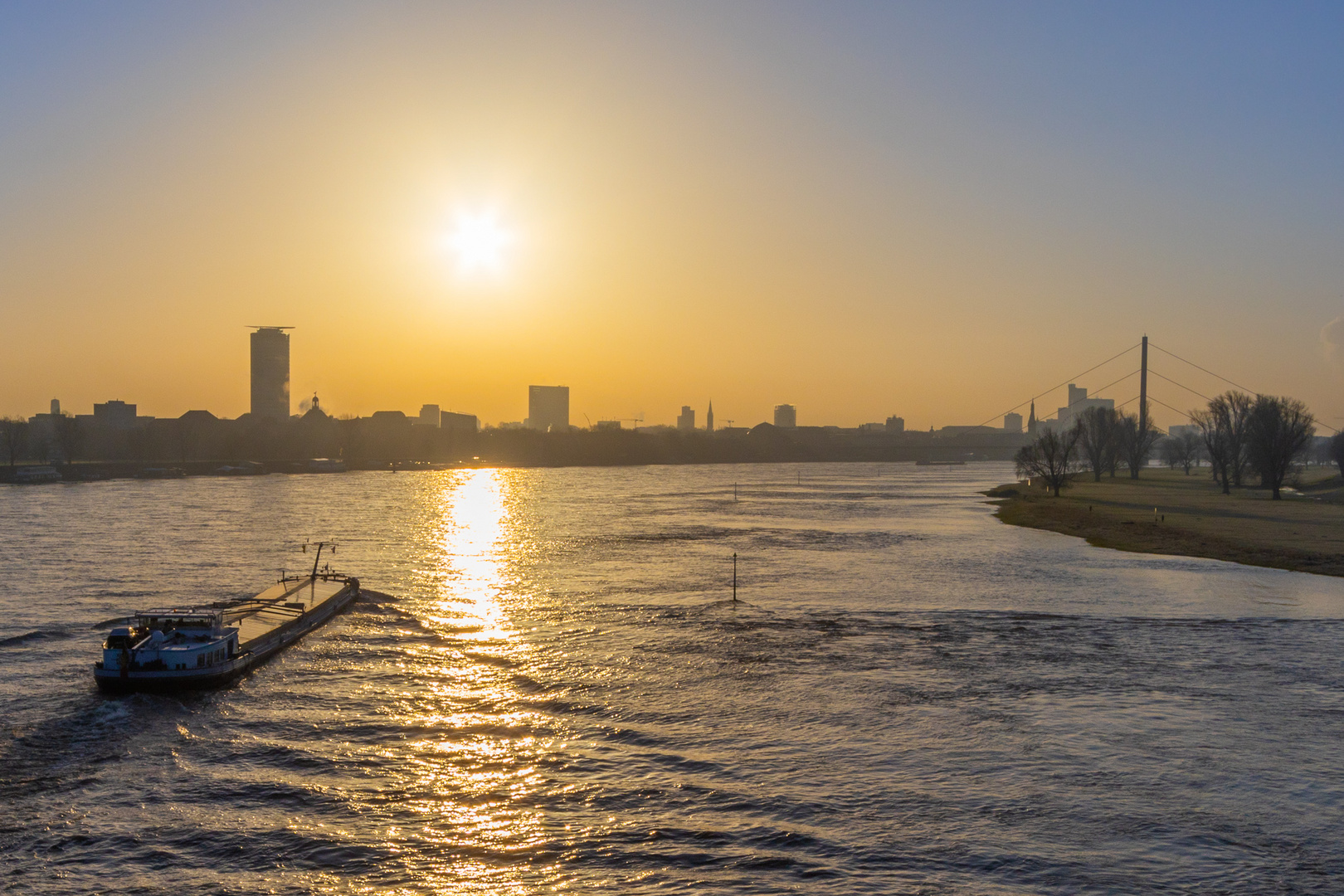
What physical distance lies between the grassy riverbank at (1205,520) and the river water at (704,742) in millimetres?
9797

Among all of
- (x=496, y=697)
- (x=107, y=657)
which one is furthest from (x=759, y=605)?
(x=107, y=657)

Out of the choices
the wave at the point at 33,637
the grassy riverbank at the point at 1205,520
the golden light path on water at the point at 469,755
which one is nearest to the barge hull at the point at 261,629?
the golden light path on water at the point at 469,755

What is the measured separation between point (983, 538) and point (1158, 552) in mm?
13992

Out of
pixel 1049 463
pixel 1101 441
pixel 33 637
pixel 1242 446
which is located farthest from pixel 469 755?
pixel 1101 441

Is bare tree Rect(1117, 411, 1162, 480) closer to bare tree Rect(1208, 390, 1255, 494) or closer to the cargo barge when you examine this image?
bare tree Rect(1208, 390, 1255, 494)

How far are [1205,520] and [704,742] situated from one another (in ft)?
240

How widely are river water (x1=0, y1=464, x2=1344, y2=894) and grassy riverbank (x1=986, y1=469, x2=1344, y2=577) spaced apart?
980cm

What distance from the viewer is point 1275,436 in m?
118

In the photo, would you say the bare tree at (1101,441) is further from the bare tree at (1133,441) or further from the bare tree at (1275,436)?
the bare tree at (1275,436)

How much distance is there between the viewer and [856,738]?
2631 cm

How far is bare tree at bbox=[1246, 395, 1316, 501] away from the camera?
115062 mm

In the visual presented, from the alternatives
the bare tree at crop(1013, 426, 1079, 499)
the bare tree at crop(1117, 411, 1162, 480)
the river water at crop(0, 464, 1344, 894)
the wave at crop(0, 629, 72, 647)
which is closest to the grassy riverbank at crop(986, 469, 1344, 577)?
the bare tree at crop(1013, 426, 1079, 499)

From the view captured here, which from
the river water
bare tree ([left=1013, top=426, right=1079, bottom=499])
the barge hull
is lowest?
the river water

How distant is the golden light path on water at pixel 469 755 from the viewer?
63.1ft
